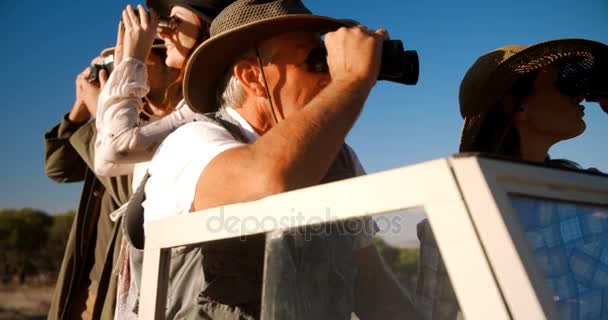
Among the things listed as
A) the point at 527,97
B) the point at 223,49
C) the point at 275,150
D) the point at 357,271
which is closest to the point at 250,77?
the point at 223,49

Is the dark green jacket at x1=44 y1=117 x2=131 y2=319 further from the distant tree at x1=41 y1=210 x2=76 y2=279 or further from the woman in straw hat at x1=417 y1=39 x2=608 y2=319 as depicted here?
the distant tree at x1=41 y1=210 x2=76 y2=279

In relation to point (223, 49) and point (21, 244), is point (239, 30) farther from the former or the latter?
point (21, 244)

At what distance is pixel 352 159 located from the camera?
5.80ft

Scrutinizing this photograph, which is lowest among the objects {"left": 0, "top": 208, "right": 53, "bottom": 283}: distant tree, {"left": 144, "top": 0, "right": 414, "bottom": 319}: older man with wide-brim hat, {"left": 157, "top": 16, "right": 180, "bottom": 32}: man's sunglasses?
{"left": 144, "top": 0, "right": 414, "bottom": 319}: older man with wide-brim hat

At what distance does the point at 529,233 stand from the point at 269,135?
0.62 m

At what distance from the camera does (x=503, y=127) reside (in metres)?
2.32

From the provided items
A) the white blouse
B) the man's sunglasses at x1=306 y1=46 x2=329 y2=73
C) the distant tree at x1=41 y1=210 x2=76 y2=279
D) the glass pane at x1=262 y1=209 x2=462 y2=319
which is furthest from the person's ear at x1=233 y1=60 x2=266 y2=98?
the distant tree at x1=41 y1=210 x2=76 y2=279

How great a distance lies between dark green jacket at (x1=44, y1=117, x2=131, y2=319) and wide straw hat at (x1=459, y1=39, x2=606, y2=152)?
58.5 inches

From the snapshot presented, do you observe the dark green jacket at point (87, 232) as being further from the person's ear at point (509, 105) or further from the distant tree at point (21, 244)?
the distant tree at point (21, 244)

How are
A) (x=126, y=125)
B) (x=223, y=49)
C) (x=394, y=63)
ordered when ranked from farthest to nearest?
(x=126, y=125), (x=223, y=49), (x=394, y=63)

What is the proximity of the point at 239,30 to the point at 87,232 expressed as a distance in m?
1.45

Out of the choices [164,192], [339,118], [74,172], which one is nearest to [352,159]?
[339,118]

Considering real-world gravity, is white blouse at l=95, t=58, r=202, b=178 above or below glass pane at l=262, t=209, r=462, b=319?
above

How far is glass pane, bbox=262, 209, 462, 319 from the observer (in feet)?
2.34
